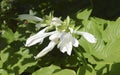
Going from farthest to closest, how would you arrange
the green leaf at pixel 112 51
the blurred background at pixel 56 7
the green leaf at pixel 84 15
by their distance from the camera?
the blurred background at pixel 56 7 < the green leaf at pixel 84 15 < the green leaf at pixel 112 51

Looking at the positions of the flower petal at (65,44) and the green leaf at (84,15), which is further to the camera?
the green leaf at (84,15)

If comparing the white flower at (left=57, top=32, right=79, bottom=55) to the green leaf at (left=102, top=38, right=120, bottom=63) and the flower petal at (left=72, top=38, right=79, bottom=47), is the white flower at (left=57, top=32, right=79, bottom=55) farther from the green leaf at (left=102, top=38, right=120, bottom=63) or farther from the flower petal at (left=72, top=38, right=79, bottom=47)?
the green leaf at (left=102, top=38, right=120, bottom=63)

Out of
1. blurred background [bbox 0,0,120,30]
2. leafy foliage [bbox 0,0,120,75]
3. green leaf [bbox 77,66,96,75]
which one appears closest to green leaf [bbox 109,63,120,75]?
leafy foliage [bbox 0,0,120,75]

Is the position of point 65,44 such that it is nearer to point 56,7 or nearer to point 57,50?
point 57,50

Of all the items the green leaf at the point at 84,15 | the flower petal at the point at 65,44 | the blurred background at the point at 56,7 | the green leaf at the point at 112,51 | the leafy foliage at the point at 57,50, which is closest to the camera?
the flower petal at the point at 65,44

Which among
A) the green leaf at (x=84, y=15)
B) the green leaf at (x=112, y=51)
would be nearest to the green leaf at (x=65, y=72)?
the green leaf at (x=112, y=51)

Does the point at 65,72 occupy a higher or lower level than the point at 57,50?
lower

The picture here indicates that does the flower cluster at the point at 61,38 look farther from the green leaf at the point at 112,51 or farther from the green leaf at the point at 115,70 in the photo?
the green leaf at the point at 115,70

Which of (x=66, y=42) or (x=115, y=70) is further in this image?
(x=115, y=70)

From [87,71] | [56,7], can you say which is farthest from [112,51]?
[56,7]

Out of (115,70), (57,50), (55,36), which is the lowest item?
(115,70)

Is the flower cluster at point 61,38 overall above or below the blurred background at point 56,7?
below

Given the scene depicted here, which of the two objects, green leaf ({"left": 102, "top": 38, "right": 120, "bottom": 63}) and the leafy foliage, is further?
the leafy foliage
